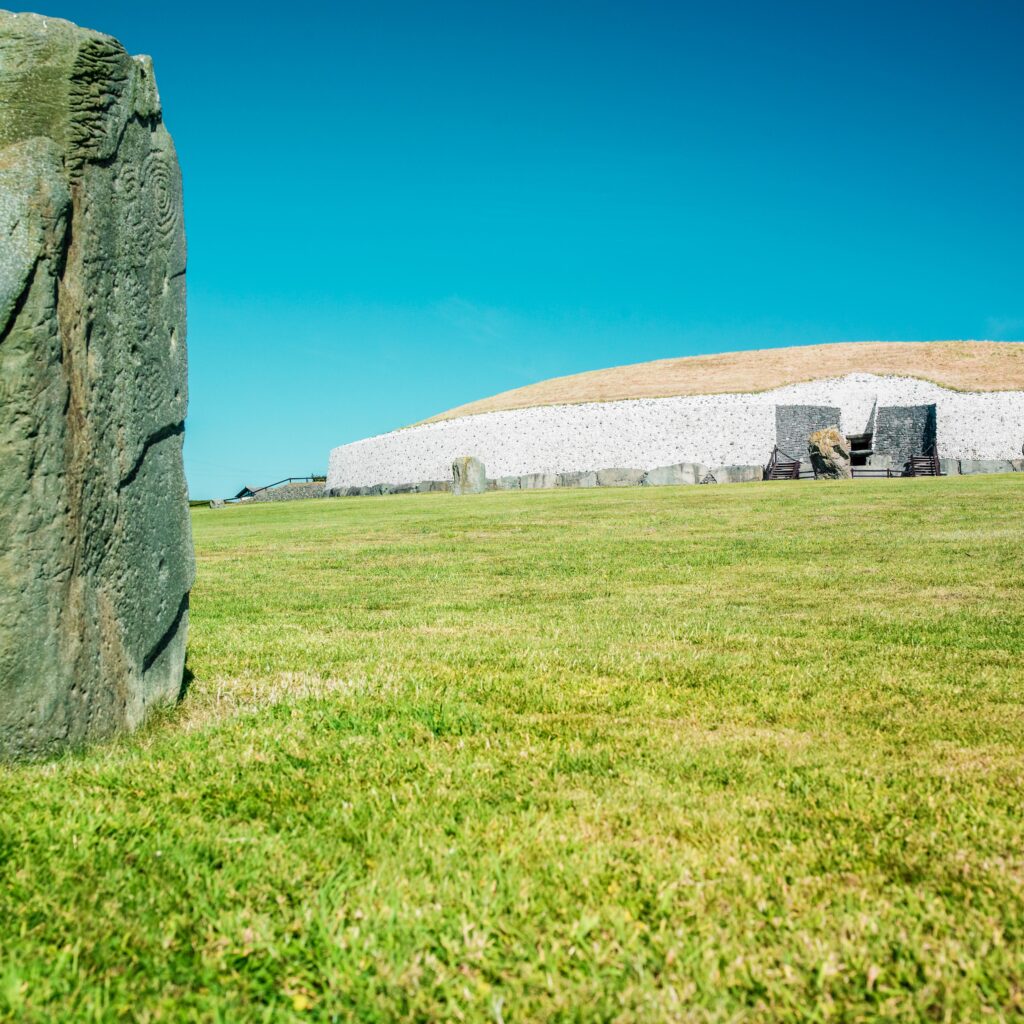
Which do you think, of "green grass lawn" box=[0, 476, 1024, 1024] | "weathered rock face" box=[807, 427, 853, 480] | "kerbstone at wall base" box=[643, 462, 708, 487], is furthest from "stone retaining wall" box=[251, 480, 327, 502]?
"green grass lawn" box=[0, 476, 1024, 1024]

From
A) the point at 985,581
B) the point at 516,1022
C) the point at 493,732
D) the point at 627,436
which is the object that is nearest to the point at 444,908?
the point at 516,1022

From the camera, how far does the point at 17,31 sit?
160 inches

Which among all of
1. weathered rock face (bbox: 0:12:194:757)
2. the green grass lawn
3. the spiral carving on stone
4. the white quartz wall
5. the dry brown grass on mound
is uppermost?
the dry brown grass on mound

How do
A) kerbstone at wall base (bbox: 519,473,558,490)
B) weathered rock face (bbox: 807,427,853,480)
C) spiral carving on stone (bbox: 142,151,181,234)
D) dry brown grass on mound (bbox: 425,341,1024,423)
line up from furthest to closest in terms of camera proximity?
dry brown grass on mound (bbox: 425,341,1024,423) → kerbstone at wall base (bbox: 519,473,558,490) → weathered rock face (bbox: 807,427,853,480) → spiral carving on stone (bbox: 142,151,181,234)

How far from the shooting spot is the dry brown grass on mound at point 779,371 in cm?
5262

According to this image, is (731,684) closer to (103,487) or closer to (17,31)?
(103,487)

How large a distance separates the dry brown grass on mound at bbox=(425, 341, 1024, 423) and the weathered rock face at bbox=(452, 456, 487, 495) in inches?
757

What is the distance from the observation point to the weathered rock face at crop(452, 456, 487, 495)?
119 feet

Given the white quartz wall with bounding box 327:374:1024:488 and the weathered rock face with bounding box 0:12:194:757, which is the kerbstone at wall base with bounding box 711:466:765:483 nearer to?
the white quartz wall with bounding box 327:374:1024:488

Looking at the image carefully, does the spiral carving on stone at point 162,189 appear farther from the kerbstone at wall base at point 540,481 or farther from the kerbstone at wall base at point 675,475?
→ the kerbstone at wall base at point 540,481

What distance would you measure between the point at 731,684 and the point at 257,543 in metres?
13.9

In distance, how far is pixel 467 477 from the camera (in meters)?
36.5

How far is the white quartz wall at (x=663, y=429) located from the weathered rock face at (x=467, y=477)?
14643 mm

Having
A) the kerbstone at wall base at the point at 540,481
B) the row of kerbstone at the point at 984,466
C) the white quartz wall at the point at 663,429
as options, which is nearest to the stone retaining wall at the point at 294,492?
the white quartz wall at the point at 663,429
